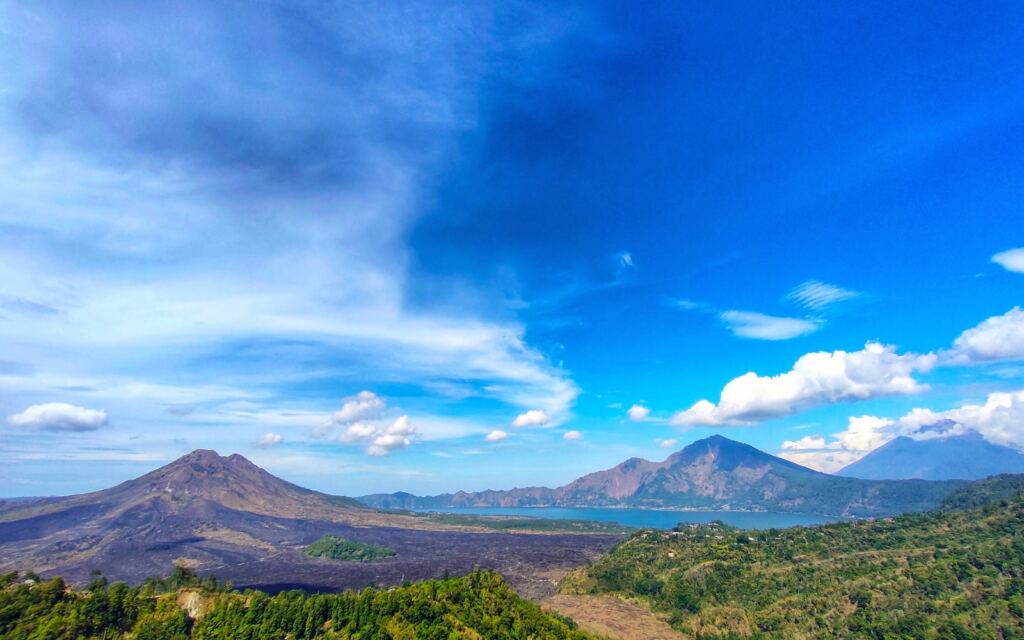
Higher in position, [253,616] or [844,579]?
[253,616]

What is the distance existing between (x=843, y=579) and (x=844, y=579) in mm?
163

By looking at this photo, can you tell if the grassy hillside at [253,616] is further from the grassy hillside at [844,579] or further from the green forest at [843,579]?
the grassy hillside at [844,579]

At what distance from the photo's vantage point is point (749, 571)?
101812 mm

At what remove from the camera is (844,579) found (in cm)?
8862

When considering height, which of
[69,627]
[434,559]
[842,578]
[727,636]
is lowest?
→ [434,559]

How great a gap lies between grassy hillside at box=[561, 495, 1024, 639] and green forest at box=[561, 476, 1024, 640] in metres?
0.20

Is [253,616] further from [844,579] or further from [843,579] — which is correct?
[844,579]

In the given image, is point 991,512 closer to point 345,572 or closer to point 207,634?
point 207,634

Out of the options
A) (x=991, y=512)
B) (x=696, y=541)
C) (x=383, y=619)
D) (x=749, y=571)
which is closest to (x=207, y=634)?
(x=383, y=619)

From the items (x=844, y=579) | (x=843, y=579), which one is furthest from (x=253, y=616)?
(x=844, y=579)

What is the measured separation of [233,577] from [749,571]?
16752 centimetres

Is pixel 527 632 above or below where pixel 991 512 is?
below

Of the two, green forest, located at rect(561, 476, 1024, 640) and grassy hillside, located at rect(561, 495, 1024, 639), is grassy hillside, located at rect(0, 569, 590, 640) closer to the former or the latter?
green forest, located at rect(561, 476, 1024, 640)

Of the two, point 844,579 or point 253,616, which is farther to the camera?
point 844,579
